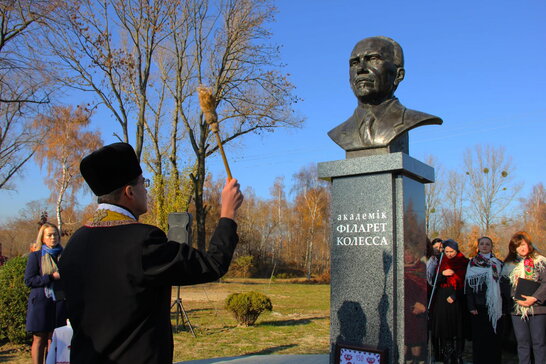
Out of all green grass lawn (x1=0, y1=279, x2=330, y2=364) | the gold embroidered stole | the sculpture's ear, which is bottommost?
green grass lawn (x1=0, y1=279, x2=330, y2=364)

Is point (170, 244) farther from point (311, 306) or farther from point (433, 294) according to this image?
point (311, 306)

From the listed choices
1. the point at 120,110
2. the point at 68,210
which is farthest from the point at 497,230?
the point at 68,210

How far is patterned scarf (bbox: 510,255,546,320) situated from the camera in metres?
5.56

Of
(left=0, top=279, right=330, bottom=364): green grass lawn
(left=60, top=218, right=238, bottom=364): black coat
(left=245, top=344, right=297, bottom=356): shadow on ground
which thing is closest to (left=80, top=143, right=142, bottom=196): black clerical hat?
(left=60, top=218, right=238, bottom=364): black coat

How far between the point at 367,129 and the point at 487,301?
9.81ft

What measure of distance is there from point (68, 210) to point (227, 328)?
109 feet

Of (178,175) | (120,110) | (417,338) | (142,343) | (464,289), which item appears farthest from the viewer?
(178,175)

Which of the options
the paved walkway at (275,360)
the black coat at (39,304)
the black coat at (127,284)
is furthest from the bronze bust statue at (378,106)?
the black coat at (39,304)

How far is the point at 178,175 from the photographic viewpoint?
20625mm

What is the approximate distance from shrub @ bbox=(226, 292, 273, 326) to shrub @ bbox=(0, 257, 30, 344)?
4.11m

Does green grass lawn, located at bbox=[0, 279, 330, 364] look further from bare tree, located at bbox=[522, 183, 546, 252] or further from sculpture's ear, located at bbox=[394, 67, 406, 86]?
bare tree, located at bbox=[522, 183, 546, 252]

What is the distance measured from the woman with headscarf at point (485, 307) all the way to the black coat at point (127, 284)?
17.1ft

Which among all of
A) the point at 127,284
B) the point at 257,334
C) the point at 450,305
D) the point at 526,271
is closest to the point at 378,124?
the point at 526,271

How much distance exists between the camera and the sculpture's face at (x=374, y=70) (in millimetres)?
5023
